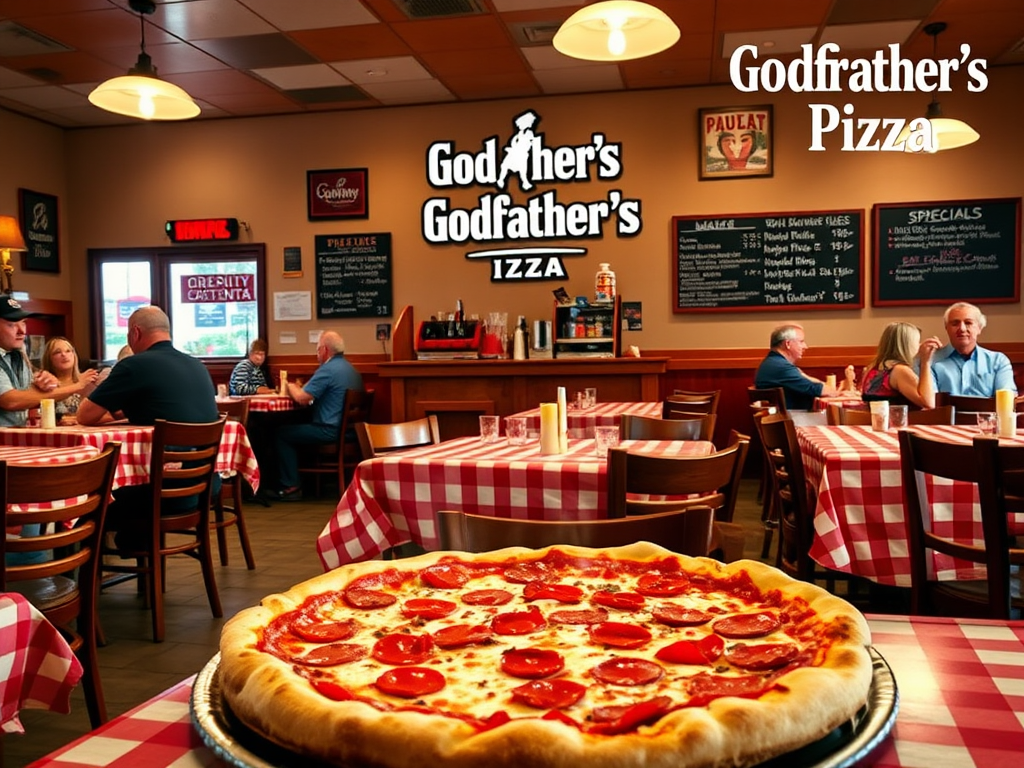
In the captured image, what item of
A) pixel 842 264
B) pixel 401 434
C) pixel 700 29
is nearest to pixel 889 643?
pixel 401 434

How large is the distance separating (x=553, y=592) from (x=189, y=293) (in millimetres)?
8185

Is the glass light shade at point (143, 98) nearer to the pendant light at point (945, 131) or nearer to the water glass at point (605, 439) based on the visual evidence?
the water glass at point (605, 439)

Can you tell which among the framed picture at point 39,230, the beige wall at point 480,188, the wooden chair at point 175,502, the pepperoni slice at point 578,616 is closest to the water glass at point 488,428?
the wooden chair at point 175,502

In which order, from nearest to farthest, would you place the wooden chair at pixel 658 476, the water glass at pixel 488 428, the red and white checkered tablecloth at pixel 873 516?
the wooden chair at pixel 658 476
the red and white checkered tablecloth at pixel 873 516
the water glass at pixel 488 428

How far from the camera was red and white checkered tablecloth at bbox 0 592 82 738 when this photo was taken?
1249mm

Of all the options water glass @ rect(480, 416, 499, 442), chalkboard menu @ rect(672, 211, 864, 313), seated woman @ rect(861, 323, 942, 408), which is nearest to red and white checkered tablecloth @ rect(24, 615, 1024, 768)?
water glass @ rect(480, 416, 499, 442)

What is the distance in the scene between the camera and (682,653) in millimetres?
880

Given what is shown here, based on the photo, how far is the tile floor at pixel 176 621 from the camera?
2.65 m

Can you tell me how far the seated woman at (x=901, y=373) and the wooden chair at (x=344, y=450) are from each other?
3773 mm

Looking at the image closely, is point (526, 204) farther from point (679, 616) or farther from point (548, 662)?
point (548, 662)

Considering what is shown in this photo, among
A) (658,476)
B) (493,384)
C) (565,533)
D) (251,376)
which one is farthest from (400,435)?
(251,376)

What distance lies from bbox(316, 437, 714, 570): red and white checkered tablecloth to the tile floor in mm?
896

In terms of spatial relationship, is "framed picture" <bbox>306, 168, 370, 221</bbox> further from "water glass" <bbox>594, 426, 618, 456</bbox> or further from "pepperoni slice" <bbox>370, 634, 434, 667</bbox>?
"pepperoni slice" <bbox>370, 634, 434, 667</bbox>

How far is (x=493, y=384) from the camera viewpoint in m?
6.89
